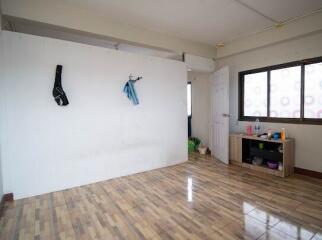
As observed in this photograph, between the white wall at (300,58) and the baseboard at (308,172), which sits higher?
the white wall at (300,58)

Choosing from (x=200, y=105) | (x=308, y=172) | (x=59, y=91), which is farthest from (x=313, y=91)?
(x=59, y=91)

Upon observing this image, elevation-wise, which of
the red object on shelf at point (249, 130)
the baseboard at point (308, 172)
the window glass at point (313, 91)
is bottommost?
the baseboard at point (308, 172)

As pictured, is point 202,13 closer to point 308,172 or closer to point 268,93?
point 268,93

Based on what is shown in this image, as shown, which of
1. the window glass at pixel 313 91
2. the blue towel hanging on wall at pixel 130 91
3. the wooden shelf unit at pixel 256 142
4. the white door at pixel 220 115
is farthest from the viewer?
the white door at pixel 220 115

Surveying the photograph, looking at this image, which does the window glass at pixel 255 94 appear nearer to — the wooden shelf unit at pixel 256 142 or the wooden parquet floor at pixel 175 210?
the wooden shelf unit at pixel 256 142

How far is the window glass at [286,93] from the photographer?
3.57 m

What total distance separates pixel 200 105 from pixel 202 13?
2813 millimetres

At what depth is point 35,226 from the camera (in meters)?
2.08

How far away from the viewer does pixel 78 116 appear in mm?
3078

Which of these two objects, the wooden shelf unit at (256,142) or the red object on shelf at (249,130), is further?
the red object on shelf at (249,130)

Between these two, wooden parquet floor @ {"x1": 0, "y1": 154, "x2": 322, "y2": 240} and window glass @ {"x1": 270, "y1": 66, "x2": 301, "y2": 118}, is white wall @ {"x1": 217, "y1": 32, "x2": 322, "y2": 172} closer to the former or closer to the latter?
window glass @ {"x1": 270, "y1": 66, "x2": 301, "y2": 118}

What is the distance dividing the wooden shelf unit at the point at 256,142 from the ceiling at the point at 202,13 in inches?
84.4

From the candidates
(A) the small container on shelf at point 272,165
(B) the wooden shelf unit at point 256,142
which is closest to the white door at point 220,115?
(B) the wooden shelf unit at point 256,142

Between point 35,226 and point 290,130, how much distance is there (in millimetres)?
4282
